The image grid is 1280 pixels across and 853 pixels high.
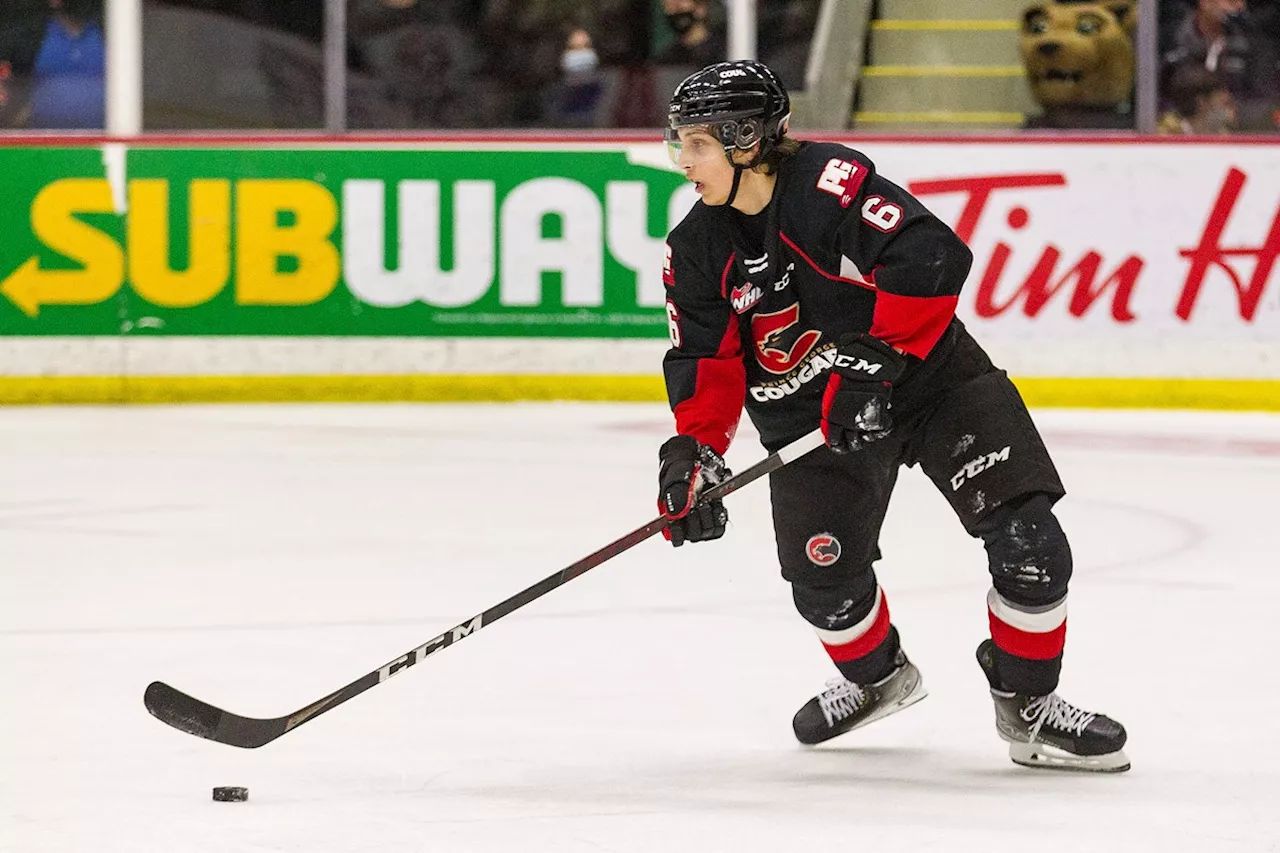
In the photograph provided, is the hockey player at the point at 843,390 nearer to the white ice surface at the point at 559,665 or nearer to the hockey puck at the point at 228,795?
the white ice surface at the point at 559,665

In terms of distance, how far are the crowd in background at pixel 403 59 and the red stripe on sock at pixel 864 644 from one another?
5.21 metres

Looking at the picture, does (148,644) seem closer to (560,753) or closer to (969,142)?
(560,753)

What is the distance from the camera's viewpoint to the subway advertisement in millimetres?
7508

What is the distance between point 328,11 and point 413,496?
312cm

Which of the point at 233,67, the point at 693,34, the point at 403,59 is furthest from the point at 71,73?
the point at 693,34

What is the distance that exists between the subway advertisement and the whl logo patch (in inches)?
188

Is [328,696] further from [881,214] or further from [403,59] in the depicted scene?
[403,59]

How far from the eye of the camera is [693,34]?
313 inches

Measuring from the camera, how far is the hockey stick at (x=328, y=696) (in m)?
2.72

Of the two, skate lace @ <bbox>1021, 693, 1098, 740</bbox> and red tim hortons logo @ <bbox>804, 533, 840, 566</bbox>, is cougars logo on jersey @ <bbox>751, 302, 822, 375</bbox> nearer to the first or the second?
red tim hortons logo @ <bbox>804, 533, 840, 566</bbox>

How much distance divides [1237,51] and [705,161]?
18.2ft

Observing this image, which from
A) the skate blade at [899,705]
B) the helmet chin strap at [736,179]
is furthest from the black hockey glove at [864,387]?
the skate blade at [899,705]

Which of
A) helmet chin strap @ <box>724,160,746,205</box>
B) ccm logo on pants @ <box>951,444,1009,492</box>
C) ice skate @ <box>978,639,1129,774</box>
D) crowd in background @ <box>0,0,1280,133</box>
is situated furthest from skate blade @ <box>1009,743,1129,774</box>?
crowd in background @ <box>0,0,1280,133</box>

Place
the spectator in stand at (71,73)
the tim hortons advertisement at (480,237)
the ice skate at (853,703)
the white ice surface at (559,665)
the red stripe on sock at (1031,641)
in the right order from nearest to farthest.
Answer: the white ice surface at (559,665) → the red stripe on sock at (1031,641) → the ice skate at (853,703) → the tim hortons advertisement at (480,237) → the spectator in stand at (71,73)
